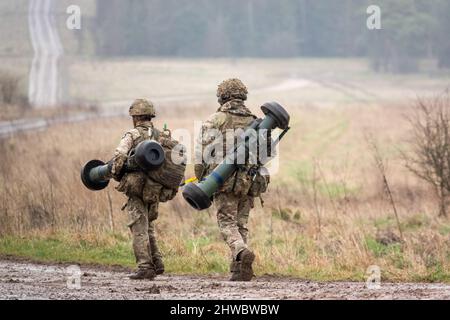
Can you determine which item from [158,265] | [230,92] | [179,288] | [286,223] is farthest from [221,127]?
[286,223]

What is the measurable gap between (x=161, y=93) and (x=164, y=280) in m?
60.2

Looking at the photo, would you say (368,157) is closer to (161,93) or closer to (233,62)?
(161,93)

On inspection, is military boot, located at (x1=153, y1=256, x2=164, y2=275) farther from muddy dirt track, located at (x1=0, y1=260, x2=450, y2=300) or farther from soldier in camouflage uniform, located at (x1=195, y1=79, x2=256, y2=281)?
soldier in camouflage uniform, located at (x1=195, y1=79, x2=256, y2=281)

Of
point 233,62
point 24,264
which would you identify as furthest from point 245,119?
point 233,62

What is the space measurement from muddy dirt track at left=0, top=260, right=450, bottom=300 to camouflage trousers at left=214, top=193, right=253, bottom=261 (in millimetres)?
400

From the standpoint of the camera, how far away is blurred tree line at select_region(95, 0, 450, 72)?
7788cm

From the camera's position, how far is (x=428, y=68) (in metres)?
79.9

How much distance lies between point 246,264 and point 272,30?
89.2 metres

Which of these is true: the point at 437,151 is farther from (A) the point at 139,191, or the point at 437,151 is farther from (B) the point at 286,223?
(A) the point at 139,191

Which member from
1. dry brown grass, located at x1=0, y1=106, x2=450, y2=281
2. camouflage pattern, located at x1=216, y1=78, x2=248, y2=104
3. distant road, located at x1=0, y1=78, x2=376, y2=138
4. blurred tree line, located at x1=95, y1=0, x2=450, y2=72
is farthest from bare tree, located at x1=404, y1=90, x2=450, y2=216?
blurred tree line, located at x1=95, y1=0, x2=450, y2=72

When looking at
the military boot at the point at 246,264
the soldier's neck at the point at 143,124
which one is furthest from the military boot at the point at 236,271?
the soldier's neck at the point at 143,124

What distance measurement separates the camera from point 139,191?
10438mm

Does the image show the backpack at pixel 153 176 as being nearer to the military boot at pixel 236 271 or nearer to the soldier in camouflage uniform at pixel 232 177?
the soldier in camouflage uniform at pixel 232 177

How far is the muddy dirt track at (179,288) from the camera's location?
866 centimetres
